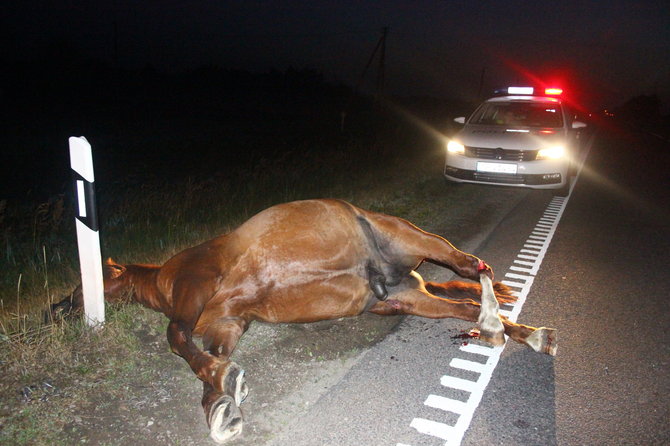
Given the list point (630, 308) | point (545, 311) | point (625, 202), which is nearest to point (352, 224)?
point (545, 311)

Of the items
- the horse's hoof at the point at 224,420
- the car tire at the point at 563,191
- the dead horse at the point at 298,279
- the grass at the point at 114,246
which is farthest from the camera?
the car tire at the point at 563,191

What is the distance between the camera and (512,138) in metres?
9.57

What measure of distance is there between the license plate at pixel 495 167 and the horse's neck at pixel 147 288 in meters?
7.09

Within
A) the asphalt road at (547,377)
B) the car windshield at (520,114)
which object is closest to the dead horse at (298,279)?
the asphalt road at (547,377)

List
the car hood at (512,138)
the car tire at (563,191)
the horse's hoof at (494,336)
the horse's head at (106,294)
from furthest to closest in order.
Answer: the car tire at (563,191) → the car hood at (512,138) → the horse's hoof at (494,336) → the horse's head at (106,294)

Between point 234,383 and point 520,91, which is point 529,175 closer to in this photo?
point 520,91

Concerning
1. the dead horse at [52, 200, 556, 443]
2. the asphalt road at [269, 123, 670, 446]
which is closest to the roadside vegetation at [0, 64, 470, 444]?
the dead horse at [52, 200, 556, 443]

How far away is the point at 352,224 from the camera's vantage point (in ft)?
12.7

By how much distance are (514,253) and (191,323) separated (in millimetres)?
4496

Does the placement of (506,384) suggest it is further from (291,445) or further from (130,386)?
(130,386)

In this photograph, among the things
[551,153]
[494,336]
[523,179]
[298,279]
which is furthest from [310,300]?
[551,153]

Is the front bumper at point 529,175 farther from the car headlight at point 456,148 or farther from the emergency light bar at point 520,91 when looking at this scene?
the emergency light bar at point 520,91

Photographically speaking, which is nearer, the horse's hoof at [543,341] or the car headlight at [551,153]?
the horse's hoof at [543,341]

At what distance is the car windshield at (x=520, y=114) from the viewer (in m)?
10.4
